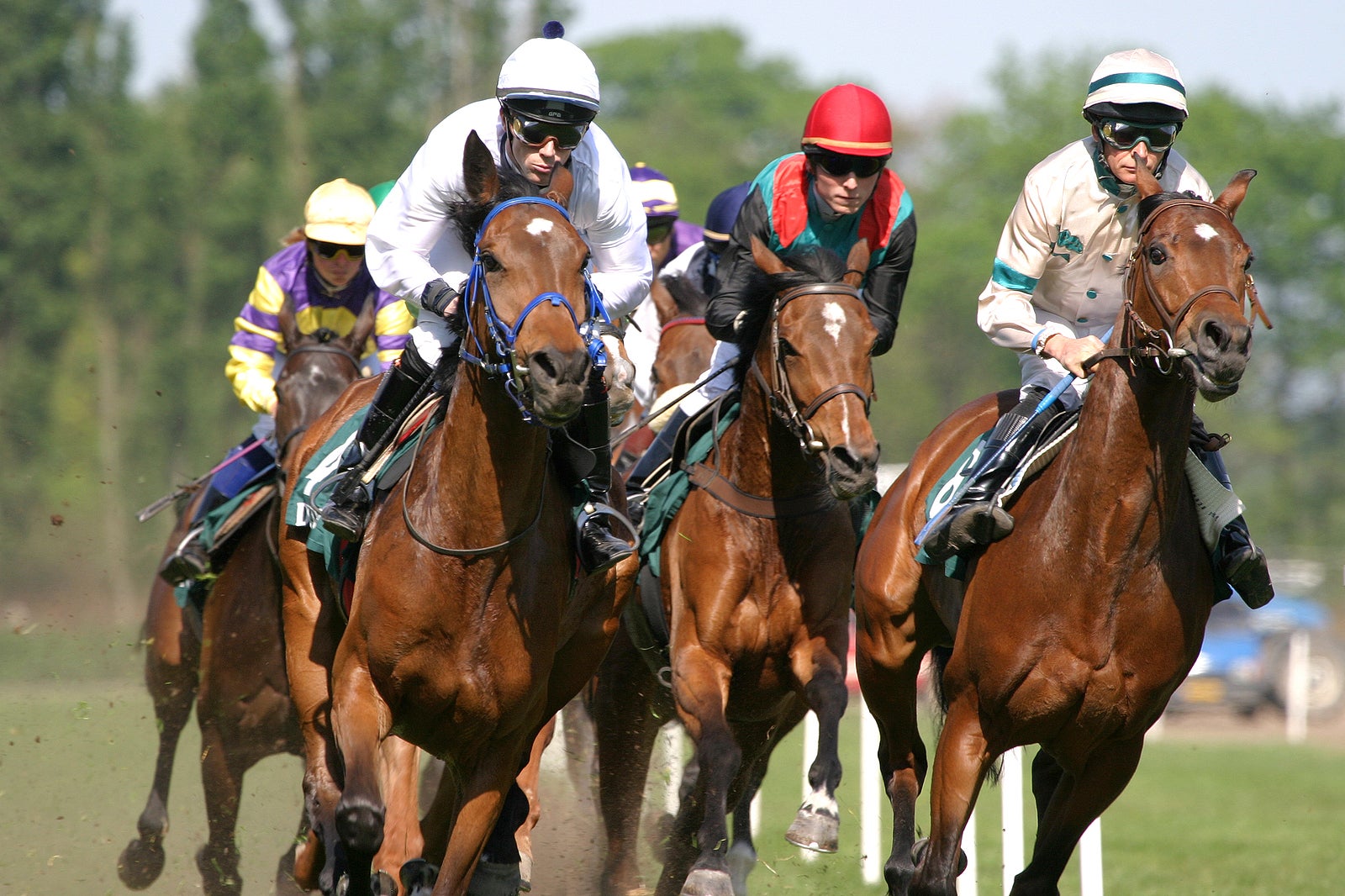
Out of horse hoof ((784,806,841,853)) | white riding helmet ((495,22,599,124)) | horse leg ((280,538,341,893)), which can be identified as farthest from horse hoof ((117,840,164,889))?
white riding helmet ((495,22,599,124))

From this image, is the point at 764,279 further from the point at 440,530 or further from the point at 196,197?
the point at 196,197

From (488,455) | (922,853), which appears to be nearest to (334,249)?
(488,455)

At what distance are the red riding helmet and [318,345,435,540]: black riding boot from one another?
73.8 inches

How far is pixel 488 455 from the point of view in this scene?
518 cm

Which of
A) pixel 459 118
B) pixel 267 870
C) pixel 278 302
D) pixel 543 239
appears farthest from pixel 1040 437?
pixel 267 870

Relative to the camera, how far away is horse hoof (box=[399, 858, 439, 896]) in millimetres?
5484

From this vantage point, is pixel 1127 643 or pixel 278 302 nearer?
pixel 1127 643

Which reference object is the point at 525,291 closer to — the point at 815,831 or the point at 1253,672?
the point at 815,831

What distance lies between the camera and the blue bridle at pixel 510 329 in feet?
15.4

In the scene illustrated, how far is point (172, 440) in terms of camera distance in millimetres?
31828

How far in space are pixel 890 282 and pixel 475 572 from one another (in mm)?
2427

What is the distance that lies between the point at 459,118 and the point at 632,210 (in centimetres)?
72

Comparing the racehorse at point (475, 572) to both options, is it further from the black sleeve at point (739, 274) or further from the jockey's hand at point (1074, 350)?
the jockey's hand at point (1074, 350)

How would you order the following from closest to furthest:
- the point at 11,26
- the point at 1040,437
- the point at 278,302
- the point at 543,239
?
the point at 543,239, the point at 1040,437, the point at 278,302, the point at 11,26
